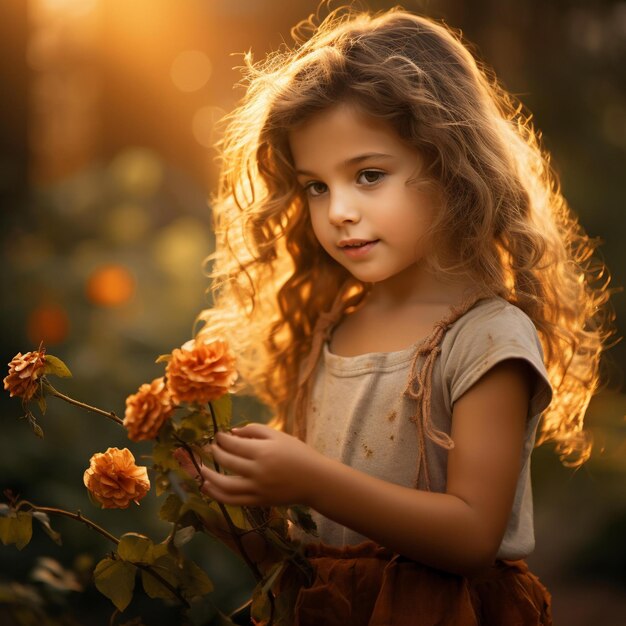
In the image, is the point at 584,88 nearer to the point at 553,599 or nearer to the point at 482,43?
the point at 482,43

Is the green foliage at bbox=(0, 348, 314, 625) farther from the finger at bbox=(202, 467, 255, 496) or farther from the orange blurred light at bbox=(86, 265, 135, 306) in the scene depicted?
the orange blurred light at bbox=(86, 265, 135, 306)

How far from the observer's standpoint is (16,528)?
146 centimetres

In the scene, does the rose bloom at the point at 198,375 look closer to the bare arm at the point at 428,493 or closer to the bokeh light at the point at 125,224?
the bare arm at the point at 428,493

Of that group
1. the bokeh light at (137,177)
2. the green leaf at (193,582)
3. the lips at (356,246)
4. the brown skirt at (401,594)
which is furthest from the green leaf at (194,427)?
the bokeh light at (137,177)

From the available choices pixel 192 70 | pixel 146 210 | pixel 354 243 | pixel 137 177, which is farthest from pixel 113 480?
pixel 192 70

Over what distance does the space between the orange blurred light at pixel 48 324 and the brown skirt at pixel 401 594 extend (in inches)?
69.8

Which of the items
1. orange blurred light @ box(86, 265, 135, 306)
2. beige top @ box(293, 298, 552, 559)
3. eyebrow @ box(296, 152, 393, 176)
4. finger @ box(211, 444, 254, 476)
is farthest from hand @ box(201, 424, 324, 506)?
orange blurred light @ box(86, 265, 135, 306)

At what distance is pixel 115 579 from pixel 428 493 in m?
0.53

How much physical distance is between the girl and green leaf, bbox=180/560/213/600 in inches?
7.2

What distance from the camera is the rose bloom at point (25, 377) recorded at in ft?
4.68

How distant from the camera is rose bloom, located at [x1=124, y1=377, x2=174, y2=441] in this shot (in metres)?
1.28

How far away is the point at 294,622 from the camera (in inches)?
61.2

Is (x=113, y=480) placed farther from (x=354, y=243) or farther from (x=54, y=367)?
(x=354, y=243)

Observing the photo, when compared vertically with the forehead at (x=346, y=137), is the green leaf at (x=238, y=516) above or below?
below
